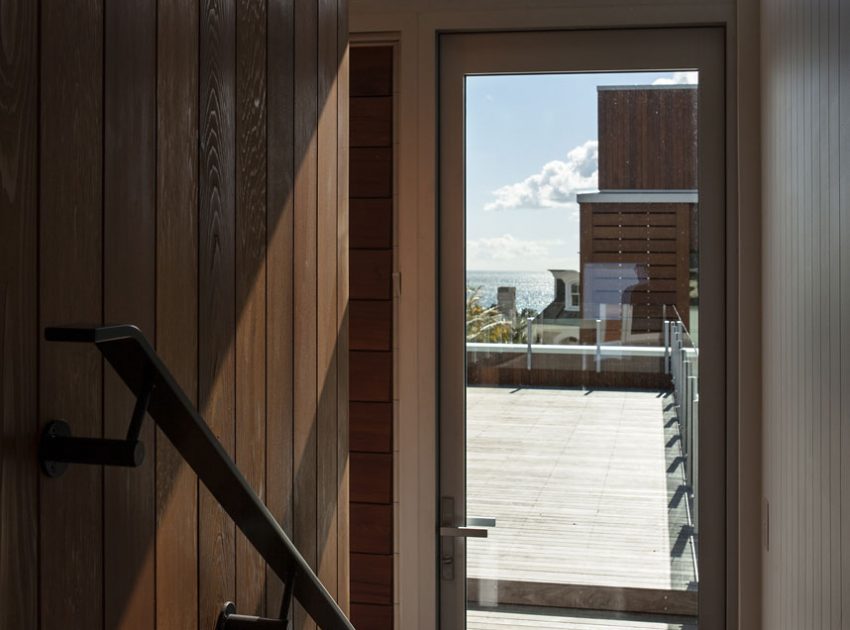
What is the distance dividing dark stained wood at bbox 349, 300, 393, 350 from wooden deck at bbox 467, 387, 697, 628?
34cm

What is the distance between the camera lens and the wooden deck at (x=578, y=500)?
281 centimetres

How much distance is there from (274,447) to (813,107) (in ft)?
3.83

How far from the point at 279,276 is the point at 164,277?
16.0 inches

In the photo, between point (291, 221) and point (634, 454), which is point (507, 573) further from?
point (291, 221)

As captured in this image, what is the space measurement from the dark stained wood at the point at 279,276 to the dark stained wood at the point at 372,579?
4.67 ft

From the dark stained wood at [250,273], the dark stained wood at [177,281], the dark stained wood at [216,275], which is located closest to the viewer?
the dark stained wood at [177,281]

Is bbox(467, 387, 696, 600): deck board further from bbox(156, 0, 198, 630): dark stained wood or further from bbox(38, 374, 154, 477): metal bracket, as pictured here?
bbox(38, 374, 154, 477): metal bracket

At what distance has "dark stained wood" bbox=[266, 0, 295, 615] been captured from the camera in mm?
1404

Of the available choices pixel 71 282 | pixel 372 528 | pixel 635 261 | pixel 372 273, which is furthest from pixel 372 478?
pixel 71 282

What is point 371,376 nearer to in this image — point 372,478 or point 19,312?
point 372,478

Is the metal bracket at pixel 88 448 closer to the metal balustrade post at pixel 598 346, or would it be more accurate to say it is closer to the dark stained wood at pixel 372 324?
the dark stained wood at pixel 372 324

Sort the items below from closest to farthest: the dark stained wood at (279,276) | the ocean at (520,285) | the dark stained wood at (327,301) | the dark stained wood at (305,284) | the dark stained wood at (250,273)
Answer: the dark stained wood at (250,273), the dark stained wood at (279,276), the dark stained wood at (305,284), the dark stained wood at (327,301), the ocean at (520,285)

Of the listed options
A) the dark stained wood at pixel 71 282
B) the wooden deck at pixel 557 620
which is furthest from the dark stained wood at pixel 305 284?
the wooden deck at pixel 557 620

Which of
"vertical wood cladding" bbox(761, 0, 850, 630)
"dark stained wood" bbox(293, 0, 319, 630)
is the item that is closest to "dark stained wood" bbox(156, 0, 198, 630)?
"dark stained wood" bbox(293, 0, 319, 630)
